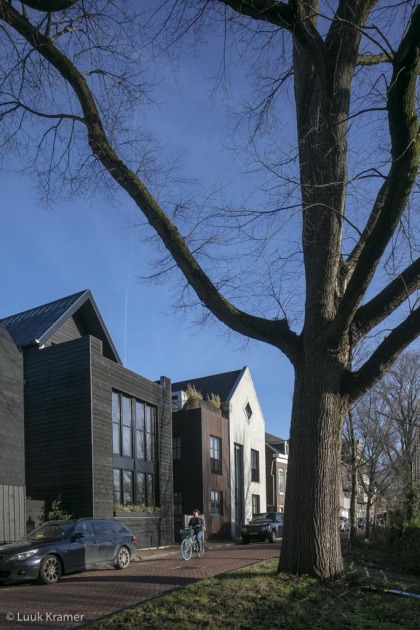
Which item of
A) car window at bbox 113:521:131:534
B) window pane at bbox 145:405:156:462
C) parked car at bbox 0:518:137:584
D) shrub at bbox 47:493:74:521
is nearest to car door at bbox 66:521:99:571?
parked car at bbox 0:518:137:584

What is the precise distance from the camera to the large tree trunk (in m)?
9.75

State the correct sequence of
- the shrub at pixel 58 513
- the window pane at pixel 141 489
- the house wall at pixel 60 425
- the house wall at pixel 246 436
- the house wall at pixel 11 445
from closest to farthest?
1. the house wall at pixel 11 445
2. the shrub at pixel 58 513
3. the house wall at pixel 60 425
4. the window pane at pixel 141 489
5. the house wall at pixel 246 436

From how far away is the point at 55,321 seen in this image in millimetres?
24359

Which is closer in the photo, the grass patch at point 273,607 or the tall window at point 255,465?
the grass patch at point 273,607

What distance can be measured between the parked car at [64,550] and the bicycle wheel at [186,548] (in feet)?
7.74

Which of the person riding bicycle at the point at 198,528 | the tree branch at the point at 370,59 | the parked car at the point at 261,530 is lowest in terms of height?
the parked car at the point at 261,530

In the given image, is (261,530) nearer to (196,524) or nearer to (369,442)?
(369,442)

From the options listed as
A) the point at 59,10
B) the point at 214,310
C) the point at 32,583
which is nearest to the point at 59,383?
the point at 32,583

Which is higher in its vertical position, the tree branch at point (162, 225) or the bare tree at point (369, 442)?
the tree branch at point (162, 225)

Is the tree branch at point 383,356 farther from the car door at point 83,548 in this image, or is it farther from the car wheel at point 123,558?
the car wheel at point 123,558

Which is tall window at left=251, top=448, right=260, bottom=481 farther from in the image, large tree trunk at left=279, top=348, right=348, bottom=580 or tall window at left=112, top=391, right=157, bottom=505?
large tree trunk at left=279, top=348, right=348, bottom=580

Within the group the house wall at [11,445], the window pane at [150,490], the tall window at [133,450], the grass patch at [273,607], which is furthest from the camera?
the window pane at [150,490]

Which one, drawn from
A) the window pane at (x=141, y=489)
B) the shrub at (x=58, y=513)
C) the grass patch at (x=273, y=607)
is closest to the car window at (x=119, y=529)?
the shrub at (x=58, y=513)

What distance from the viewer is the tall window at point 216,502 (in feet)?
112
